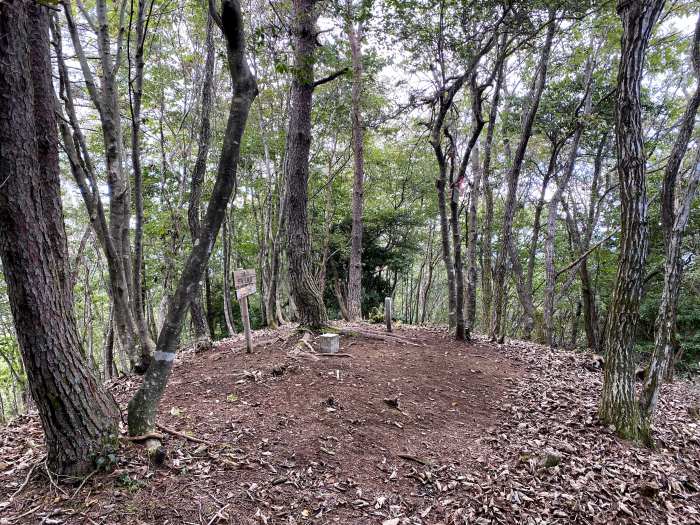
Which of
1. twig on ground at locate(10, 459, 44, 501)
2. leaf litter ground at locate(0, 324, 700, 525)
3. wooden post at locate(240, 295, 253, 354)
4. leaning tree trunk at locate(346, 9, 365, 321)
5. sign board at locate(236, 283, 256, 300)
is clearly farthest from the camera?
leaning tree trunk at locate(346, 9, 365, 321)

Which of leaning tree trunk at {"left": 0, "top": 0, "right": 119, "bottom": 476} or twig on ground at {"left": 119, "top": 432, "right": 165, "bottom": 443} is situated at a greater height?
leaning tree trunk at {"left": 0, "top": 0, "right": 119, "bottom": 476}

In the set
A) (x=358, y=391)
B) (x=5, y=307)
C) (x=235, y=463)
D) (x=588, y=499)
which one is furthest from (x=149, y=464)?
(x=5, y=307)

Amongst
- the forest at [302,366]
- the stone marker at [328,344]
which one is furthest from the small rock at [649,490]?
the stone marker at [328,344]

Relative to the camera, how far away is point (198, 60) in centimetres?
872

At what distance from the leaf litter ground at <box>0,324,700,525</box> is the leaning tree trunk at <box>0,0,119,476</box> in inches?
14.1

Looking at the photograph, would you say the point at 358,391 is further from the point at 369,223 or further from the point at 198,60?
the point at 369,223

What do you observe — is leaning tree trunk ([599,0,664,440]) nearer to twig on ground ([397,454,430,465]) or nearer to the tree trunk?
twig on ground ([397,454,430,465])

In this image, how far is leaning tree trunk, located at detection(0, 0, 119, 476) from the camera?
2.22 metres

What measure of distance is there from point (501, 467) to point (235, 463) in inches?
97.5

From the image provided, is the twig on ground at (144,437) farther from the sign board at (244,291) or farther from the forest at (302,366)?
the sign board at (244,291)

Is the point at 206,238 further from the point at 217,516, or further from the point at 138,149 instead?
the point at 138,149

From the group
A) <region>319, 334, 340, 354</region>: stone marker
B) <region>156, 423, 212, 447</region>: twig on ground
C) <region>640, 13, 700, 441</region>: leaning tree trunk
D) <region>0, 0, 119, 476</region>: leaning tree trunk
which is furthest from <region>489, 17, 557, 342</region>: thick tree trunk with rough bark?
<region>0, 0, 119, 476</region>: leaning tree trunk

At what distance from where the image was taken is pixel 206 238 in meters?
2.85

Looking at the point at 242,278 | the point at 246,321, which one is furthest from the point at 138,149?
the point at 246,321
